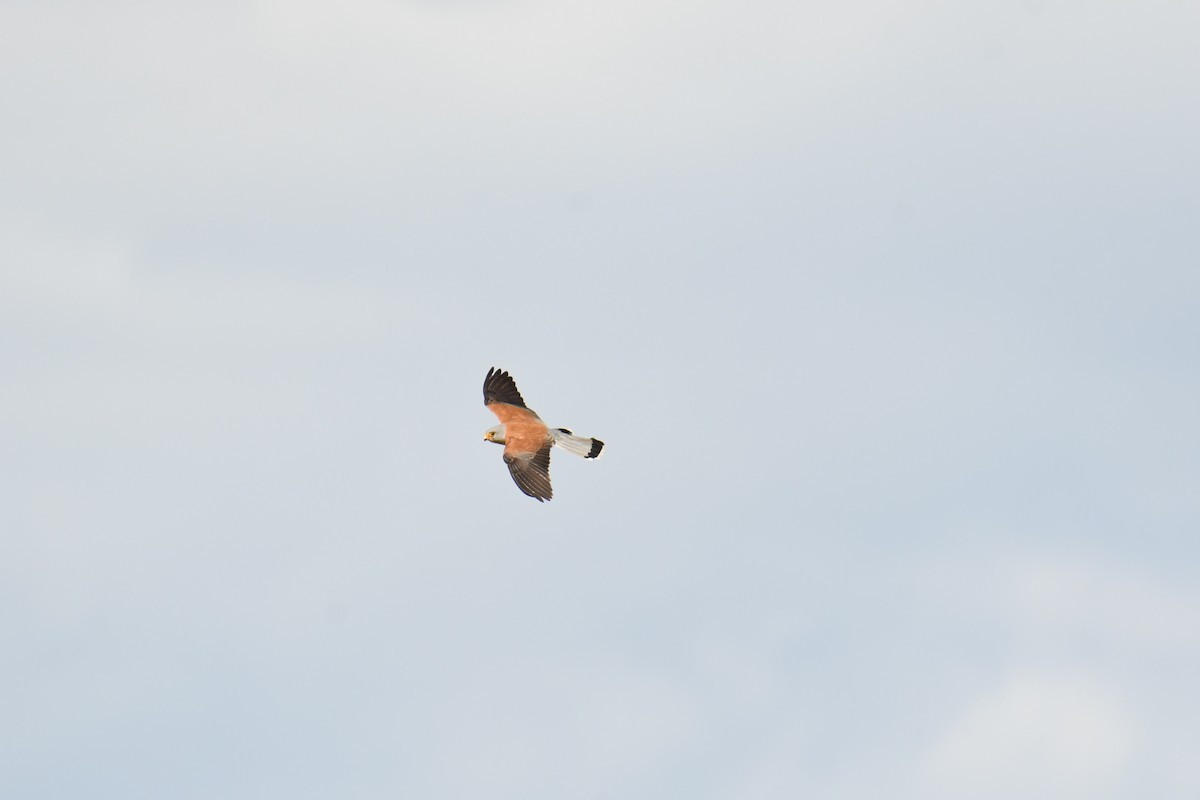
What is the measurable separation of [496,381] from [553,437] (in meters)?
3.20

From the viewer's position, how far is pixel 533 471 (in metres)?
46.8

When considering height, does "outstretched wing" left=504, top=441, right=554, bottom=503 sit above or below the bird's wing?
below

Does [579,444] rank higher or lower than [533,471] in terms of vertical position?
higher

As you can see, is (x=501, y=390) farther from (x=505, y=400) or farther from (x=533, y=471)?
(x=533, y=471)

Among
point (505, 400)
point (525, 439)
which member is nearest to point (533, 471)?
point (525, 439)

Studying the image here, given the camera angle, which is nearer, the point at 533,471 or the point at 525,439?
the point at 533,471

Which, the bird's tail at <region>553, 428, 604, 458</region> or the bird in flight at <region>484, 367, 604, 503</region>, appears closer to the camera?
the bird in flight at <region>484, 367, 604, 503</region>

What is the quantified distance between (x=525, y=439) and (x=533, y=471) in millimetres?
1298

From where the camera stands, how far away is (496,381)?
50188 millimetres

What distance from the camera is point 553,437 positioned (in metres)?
47.9

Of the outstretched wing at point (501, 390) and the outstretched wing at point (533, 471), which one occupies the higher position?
the outstretched wing at point (501, 390)

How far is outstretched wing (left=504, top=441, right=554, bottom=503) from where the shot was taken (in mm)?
46125

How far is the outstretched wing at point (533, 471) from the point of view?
4612cm

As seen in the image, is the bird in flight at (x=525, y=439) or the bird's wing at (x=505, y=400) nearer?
the bird in flight at (x=525, y=439)
